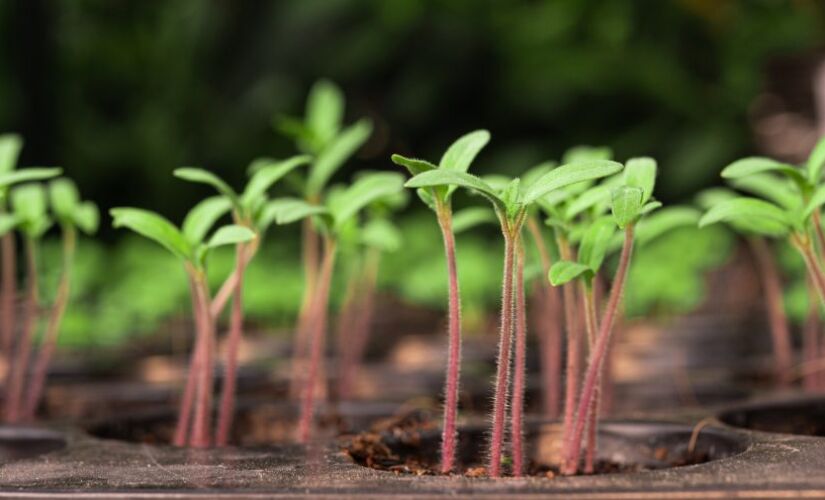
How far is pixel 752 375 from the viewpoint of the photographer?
5.76 ft

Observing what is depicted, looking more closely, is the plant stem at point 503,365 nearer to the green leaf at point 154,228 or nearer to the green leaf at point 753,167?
the green leaf at point 753,167

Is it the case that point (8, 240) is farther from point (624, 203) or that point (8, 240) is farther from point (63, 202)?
point (624, 203)

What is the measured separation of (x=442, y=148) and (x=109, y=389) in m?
3.64

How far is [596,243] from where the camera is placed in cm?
92

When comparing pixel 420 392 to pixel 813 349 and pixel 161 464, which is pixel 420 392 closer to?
pixel 813 349

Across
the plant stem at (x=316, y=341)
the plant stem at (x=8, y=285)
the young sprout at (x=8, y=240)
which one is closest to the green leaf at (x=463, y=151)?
the plant stem at (x=316, y=341)

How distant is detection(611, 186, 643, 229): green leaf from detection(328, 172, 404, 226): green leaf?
0.81 ft

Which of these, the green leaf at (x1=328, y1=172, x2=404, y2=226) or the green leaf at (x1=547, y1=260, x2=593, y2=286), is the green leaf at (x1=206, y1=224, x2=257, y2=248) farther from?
the green leaf at (x1=547, y1=260, x2=593, y2=286)

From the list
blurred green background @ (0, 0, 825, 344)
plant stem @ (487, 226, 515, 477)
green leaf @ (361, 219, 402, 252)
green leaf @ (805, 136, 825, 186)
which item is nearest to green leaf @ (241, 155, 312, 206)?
green leaf @ (361, 219, 402, 252)

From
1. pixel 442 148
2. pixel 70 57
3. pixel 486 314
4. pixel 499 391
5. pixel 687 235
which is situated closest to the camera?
pixel 499 391

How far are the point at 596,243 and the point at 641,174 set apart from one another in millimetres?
74

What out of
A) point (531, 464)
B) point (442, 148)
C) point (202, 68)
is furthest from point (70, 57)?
point (531, 464)

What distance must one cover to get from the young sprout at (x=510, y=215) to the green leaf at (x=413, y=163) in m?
0.01

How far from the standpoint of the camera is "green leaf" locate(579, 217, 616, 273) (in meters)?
0.91
